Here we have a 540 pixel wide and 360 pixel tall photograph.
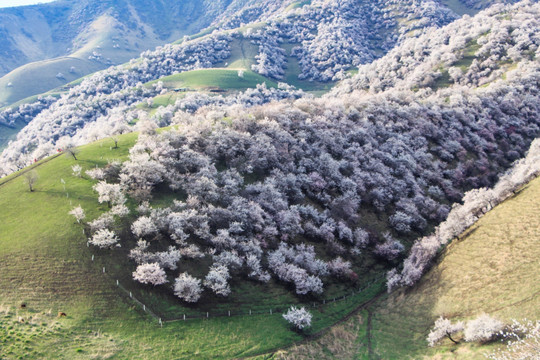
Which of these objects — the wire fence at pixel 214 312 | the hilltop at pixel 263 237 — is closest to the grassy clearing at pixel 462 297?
the hilltop at pixel 263 237

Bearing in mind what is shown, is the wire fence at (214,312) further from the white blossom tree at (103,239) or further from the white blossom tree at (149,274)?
the white blossom tree at (149,274)

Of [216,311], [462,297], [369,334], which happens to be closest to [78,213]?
[216,311]

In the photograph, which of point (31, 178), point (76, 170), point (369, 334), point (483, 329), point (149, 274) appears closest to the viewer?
point (483, 329)

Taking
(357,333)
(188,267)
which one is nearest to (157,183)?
(188,267)

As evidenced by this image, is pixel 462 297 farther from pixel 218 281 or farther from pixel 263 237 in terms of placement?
pixel 218 281

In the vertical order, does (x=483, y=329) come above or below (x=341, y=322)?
above

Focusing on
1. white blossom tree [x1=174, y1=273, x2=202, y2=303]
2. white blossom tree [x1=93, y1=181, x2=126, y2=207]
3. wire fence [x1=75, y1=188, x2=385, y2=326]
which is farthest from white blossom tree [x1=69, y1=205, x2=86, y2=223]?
white blossom tree [x1=174, y1=273, x2=202, y2=303]
